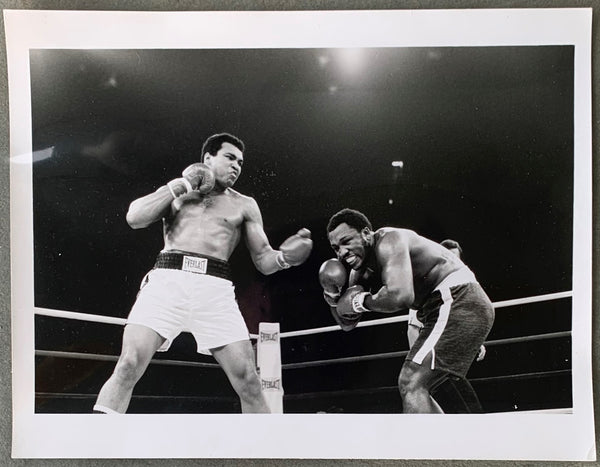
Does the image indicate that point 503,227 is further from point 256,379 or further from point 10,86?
point 10,86

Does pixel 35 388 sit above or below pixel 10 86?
below

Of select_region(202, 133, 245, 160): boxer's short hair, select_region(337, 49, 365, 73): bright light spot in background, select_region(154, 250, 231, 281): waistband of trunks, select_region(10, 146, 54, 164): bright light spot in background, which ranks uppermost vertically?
select_region(337, 49, 365, 73): bright light spot in background

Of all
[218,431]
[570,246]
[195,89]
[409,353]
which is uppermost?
[195,89]

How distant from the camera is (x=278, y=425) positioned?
834mm

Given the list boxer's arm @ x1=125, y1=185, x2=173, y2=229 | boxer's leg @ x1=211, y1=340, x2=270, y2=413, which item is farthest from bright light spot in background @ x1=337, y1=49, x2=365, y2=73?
boxer's leg @ x1=211, y1=340, x2=270, y2=413

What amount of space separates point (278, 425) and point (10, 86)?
0.67 m

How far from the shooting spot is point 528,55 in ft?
2.70

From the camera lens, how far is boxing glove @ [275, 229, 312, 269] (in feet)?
2.70

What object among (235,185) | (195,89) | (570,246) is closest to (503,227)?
(570,246)

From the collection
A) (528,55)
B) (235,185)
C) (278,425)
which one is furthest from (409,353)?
(528,55)

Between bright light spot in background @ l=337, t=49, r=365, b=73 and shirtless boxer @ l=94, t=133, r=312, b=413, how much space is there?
202mm

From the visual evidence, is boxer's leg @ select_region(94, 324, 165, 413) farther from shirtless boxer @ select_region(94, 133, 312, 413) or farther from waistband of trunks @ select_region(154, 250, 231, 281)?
waistband of trunks @ select_region(154, 250, 231, 281)

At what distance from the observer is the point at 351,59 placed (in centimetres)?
82

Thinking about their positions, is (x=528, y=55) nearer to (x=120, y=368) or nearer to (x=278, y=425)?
(x=278, y=425)
